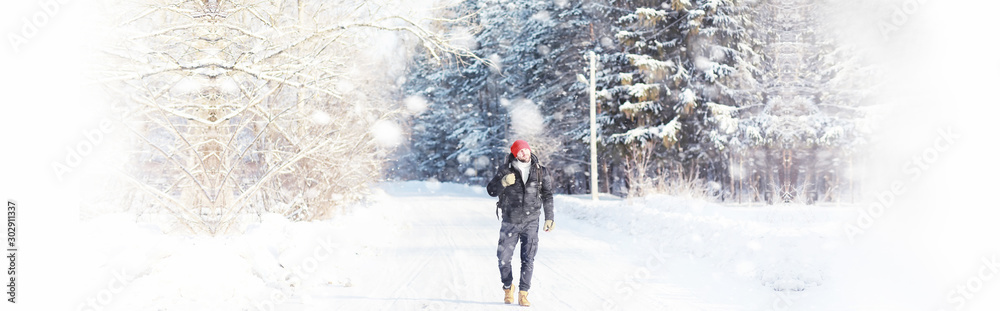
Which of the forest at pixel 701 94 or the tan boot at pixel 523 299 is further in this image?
the forest at pixel 701 94

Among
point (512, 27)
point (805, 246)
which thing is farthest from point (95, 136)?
point (512, 27)

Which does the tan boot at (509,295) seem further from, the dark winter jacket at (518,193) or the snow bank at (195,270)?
the snow bank at (195,270)

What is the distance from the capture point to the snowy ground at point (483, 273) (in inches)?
227

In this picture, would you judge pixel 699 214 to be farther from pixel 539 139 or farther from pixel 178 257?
pixel 539 139

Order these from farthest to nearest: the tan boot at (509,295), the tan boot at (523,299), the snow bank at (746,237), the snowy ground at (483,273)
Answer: the snow bank at (746,237), the tan boot at (509,295), the tan boot at (523,299), the snowy ground at (483,273)

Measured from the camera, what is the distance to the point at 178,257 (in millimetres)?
6012

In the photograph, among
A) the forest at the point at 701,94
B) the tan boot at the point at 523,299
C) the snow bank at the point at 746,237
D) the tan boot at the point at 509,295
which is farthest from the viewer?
the forest at the point at 701,94

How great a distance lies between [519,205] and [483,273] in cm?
212

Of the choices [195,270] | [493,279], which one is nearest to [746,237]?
[493,279]

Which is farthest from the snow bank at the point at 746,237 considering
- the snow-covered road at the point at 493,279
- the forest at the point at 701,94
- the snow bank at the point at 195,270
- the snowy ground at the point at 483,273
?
the snow bank at the point at 195,270

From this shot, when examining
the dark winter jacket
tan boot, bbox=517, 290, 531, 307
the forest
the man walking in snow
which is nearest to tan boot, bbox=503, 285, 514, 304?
the man walking in snow

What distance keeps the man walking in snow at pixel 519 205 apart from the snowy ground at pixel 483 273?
35cm

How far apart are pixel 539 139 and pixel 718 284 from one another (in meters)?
26.0

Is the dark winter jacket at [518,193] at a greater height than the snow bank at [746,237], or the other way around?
the dark winter jacket at [518,193]
